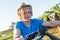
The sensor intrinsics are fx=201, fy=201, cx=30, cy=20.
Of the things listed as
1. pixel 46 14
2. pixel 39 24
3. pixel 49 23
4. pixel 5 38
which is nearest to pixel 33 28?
pixel 39 24

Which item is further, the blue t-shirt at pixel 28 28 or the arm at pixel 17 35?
the blue t-shirt at pixel 28 28

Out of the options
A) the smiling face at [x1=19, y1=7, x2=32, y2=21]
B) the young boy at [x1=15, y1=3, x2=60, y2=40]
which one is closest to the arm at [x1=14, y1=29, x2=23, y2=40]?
the young boy at [x1=15, y1=3, x2=60, y2=40]

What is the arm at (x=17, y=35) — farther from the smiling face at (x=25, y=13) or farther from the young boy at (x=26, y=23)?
the smiling face at (x=25, y=13)

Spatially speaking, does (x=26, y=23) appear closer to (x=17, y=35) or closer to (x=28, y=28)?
(x=28, y=28)

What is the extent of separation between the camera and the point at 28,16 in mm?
1573

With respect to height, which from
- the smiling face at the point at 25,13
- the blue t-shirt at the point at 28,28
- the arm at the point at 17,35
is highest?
the smiling face at the point at 25,13

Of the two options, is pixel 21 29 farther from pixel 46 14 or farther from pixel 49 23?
pixel 46 14

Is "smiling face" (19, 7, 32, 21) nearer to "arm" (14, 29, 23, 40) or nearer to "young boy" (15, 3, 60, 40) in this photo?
"young boy" (15, 3, 60, 40)

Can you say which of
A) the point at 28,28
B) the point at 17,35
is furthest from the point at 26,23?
the point at 17,35

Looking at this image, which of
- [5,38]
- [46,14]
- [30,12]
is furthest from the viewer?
[46,14]

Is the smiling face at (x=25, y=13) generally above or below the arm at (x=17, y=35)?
above

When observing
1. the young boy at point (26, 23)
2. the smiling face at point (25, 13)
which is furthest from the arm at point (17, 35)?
the smiling face at point (25, 13)

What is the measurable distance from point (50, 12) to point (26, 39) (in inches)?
122

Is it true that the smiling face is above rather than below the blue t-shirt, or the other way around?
above
